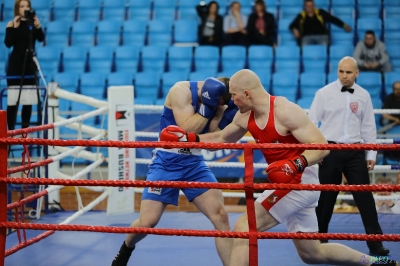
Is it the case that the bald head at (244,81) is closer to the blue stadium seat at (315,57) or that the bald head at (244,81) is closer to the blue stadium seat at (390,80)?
the blue stadium seat at (390,80)

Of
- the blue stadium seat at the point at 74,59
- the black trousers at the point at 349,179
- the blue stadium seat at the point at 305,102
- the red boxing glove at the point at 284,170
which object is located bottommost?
the black trousers at the point at 349,179

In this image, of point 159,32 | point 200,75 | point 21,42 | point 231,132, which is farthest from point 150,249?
point 159,32

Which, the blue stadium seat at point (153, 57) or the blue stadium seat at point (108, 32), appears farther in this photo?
the blue stadium seat at point (108, 32)

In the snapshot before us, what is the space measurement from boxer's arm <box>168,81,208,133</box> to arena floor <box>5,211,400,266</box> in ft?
3.27

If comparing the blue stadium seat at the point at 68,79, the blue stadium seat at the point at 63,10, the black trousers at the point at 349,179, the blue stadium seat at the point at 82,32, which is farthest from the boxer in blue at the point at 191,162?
the blue stadium seat at the point at 63,10

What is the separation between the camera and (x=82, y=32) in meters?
9.78

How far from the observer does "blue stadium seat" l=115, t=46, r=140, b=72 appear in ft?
30.5

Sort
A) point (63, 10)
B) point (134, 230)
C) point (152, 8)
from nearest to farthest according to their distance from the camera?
1. point (134, 230)
2. point (152, 8)
3. point (63, 10)

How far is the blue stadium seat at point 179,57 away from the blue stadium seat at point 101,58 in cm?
90

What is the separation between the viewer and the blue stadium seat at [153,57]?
9.21 meters

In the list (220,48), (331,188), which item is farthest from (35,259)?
(220,48)

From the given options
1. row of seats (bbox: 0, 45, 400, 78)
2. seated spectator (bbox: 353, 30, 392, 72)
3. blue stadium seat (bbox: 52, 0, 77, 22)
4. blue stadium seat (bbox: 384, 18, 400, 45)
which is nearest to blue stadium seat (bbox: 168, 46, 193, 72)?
row of seats (bbox: 0, 45, 400, 78)

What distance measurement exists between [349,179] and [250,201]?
1.69 m

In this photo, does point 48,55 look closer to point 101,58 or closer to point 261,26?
point 101,58
